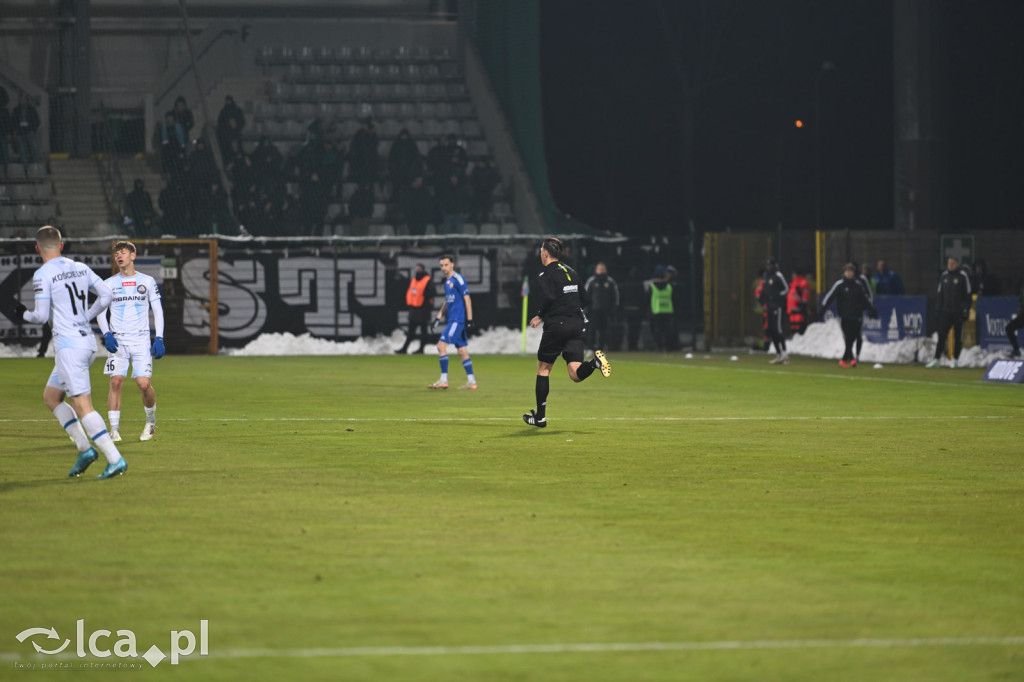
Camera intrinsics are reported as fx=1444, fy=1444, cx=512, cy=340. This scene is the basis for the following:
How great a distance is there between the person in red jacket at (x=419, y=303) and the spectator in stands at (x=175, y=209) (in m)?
6.10

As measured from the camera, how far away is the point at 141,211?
3712 centimetres

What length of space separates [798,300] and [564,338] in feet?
61.8

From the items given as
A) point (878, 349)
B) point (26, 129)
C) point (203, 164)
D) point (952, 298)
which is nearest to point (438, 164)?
point (203, 164)

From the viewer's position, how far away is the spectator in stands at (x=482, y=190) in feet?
131

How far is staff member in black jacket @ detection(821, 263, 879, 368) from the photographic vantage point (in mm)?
29422

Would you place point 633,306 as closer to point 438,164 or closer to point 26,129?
point 438,164

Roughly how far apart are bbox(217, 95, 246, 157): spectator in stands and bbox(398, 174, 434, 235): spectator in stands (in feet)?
15.5

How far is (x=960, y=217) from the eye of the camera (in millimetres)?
51594

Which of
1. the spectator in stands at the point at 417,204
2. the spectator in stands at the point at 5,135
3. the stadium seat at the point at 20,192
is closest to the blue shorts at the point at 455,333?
the spectator in stands at the point at 417,204

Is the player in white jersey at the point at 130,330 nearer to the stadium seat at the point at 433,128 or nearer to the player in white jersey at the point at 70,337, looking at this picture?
the player in white jersey at the point at 70,337

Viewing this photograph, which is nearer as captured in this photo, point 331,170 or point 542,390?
point 542,390

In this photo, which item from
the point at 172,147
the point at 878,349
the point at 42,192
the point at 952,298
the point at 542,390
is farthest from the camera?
the point at 172,147

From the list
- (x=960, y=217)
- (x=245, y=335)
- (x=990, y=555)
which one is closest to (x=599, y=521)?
(x=990, y=555)

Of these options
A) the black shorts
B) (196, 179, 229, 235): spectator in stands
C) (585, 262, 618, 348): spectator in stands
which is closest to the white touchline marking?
the black shorts
